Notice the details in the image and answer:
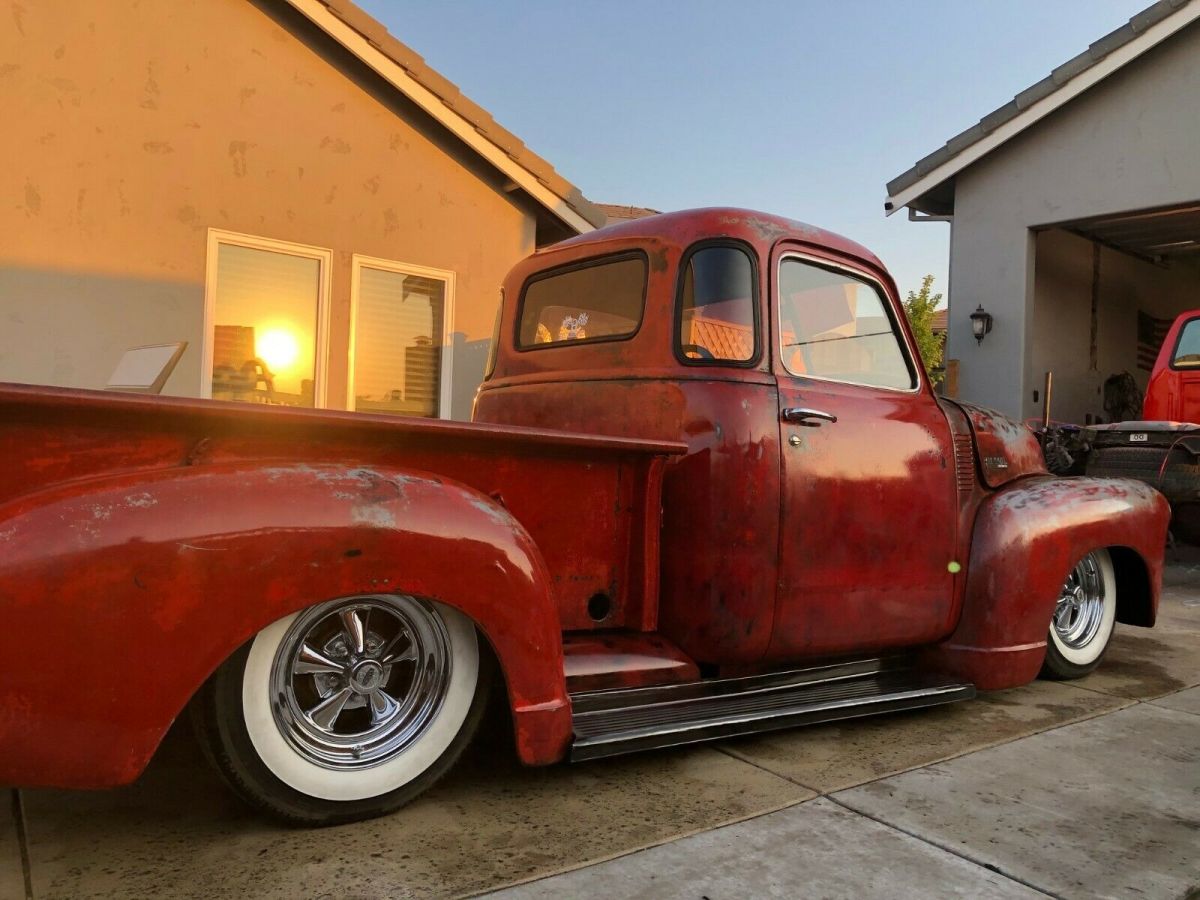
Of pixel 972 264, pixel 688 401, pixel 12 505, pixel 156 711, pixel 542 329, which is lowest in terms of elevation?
Result: pixel 156 711

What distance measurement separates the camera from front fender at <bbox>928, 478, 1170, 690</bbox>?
137 inches

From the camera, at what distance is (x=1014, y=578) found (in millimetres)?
3488

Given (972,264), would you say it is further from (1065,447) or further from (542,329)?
(542,329)

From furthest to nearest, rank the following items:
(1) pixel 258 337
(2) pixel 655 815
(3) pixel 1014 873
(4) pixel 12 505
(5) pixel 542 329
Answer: (1) pixel 258 337 < (5) pixel 542 329 < (2) pixel 655 815 < (3) pixel 1014 873 < (4) pixel 12 505

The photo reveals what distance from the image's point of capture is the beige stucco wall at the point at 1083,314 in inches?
491

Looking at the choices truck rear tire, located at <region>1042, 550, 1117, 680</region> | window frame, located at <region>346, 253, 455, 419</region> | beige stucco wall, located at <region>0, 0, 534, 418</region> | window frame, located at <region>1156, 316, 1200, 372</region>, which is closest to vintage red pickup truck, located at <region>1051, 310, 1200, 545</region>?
window frame, located at <region>1156, 316, 1200, 372</region>

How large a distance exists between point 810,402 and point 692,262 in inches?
25.7

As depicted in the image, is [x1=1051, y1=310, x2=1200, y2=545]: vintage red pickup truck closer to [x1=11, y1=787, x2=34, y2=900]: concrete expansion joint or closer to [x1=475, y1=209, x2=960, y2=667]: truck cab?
[x1=475, y1=209, x2=960, y2=667]: truck cab

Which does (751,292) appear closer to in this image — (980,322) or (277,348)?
(277,348)

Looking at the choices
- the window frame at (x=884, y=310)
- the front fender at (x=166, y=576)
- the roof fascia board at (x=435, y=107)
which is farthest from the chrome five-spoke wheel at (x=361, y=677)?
the roof fascia board at (x=435, y=107)

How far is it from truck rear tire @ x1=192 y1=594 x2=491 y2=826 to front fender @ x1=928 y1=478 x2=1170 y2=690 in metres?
2.09

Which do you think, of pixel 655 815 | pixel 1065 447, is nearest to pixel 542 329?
pixel 655 815

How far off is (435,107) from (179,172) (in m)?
2.08

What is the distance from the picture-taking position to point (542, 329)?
3.68 meters
